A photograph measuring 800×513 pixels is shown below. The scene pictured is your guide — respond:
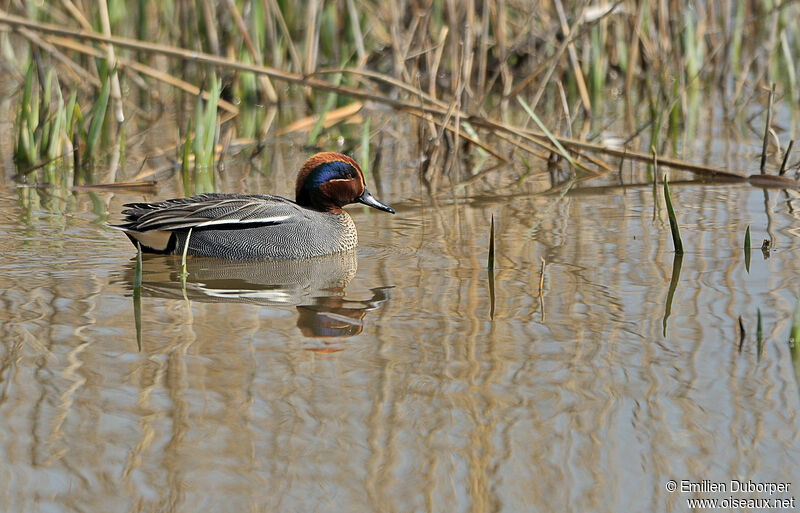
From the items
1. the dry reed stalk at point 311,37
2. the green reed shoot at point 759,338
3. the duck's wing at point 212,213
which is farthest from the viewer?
the dry reed stalk at point 311,37

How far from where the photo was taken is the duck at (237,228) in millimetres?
5621

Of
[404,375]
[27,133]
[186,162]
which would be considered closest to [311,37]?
[186,162]

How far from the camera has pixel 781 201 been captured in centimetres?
663

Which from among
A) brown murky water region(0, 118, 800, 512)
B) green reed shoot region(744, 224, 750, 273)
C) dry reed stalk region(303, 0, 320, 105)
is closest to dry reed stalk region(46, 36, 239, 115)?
dry reed stalk region(303, 0, 320, 105)

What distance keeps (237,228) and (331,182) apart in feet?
2.09

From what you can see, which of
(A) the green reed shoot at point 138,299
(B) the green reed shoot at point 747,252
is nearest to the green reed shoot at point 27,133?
(A) the green reed shoot at point 138,299

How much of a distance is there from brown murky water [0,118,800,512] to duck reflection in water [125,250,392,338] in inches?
0.7

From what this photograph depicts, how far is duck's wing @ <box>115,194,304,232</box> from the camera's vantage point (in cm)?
562

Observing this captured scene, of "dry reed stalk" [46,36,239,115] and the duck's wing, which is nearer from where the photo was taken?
the duck's wing

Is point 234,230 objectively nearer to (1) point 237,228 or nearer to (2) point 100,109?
(1) point 237,228

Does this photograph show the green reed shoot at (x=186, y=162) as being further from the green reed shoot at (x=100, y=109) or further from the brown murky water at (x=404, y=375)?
the brown murky water at (x=404, y=375)

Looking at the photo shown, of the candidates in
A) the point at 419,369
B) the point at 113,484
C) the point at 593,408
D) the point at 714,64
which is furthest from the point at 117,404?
the point at 714,64

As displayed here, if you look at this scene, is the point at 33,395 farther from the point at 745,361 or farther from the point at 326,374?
the point at 745,361

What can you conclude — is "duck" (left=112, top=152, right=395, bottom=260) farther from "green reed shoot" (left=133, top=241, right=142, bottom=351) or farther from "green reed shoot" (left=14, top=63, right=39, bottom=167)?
"green reed shoot" (left=14, top=63, right=39, bottom=167)
